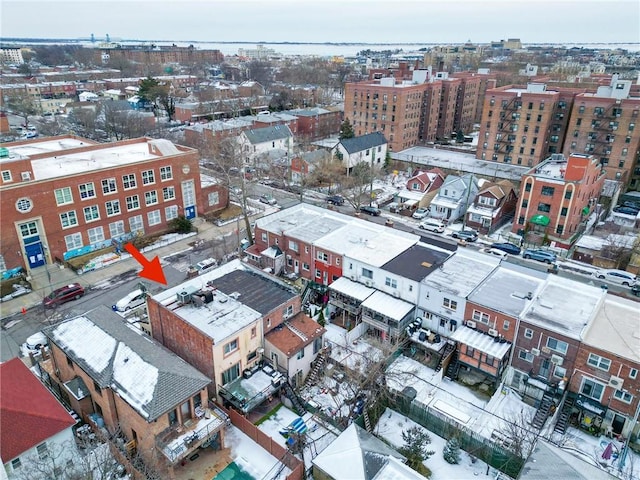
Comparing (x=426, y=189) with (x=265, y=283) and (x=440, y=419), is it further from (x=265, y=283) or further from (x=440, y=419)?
(x=440, y=419)

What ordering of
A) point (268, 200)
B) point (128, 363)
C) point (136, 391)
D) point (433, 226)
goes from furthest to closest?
point (268, 200) < point (433, 226) < point (128, 363) < point (136, 391)

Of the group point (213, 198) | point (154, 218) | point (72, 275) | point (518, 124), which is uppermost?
point (518, 124)

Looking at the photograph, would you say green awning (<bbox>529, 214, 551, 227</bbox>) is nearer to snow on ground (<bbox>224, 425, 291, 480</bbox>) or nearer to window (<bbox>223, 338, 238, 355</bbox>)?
window (<bbox>223, 338, 238, 355</bbox>)

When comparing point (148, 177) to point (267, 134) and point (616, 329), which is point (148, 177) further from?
point (616, 329)

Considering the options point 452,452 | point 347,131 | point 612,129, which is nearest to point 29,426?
point 452,452

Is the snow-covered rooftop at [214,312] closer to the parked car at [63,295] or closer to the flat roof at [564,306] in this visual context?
the parked car at [63,295]

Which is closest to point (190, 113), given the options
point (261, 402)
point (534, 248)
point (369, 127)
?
point (369, 127)
